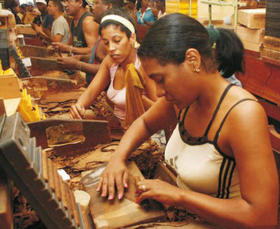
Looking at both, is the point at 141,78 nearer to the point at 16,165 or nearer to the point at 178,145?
the point at 178,145

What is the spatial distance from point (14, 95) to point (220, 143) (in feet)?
4.07

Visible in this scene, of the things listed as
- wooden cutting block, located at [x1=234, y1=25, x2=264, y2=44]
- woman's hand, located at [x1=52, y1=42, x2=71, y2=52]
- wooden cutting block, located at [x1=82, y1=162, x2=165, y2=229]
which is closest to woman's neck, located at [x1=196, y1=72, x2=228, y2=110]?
wooden cutting block, located at [x1=82, y1=162, x2=165, y2=229]

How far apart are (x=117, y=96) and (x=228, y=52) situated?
1202 millimetres

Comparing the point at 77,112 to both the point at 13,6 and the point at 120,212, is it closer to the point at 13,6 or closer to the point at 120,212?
the point at 120,212

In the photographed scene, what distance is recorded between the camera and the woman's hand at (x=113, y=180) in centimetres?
131

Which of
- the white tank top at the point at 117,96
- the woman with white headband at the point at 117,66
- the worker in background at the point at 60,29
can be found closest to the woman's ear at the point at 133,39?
the woman with white headband at the point at 117,66

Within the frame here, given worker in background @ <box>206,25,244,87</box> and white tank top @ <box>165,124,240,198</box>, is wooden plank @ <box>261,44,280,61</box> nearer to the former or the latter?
worker in background @ <box>206,25,244,87</box>

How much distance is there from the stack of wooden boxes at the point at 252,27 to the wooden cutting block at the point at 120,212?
179 centimetres

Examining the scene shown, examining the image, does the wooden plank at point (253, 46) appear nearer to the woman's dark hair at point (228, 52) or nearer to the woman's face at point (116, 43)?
the woman's face at point (116, 43)

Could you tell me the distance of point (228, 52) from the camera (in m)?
1.35

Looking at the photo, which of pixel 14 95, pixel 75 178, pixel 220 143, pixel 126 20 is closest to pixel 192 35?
pixel 220 143

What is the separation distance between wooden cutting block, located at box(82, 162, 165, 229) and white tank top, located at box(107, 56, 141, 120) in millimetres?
1155

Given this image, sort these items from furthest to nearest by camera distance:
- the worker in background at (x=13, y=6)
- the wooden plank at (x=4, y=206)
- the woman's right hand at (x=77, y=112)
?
1. the worker in background at (x=13, y=6)
2. the woman's right hand at (x=77, y=112)
3. the wooden plank at (x=4, y=206)

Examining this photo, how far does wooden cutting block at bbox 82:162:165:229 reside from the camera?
1167mm
